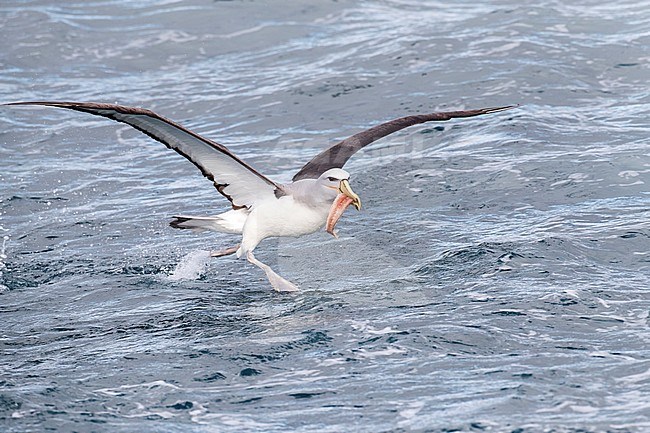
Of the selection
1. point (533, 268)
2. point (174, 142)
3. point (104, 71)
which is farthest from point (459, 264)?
point (104, 71)

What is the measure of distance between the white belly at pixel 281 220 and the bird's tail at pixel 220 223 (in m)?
0.28

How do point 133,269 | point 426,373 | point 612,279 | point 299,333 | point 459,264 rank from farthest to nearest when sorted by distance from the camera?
point 133,269 < point 459,264 < point 612,279 < point 299,333 < point 426,373

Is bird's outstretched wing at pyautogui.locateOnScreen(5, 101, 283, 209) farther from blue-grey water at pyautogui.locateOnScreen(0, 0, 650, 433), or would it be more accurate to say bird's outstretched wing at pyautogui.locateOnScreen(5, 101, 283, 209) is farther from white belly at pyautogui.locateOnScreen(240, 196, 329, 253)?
blue-grey water at pyautogui.locateOnScreen(0, 0, 650, 433)

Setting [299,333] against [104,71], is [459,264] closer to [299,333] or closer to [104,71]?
[299,333]

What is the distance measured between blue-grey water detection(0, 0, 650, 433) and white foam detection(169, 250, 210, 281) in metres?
0.04

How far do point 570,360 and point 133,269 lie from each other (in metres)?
5.17

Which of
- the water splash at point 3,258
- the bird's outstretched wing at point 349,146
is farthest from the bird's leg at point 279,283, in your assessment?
the water splash at point 3,258

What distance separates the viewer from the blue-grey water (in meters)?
8.02

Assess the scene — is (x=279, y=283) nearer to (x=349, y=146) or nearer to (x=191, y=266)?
(x=191, y=266)

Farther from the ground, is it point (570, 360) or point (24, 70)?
point (24, 70)

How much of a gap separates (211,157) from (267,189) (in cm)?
71

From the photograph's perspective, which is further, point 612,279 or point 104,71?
point 104,71

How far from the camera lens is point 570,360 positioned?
8336 millimetres

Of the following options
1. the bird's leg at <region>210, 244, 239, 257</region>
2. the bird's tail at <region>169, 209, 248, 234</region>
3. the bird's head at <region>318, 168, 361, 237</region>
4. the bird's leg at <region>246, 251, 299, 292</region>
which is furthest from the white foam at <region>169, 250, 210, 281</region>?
the bird's head at <region>318, 168, 361, 237</region>
